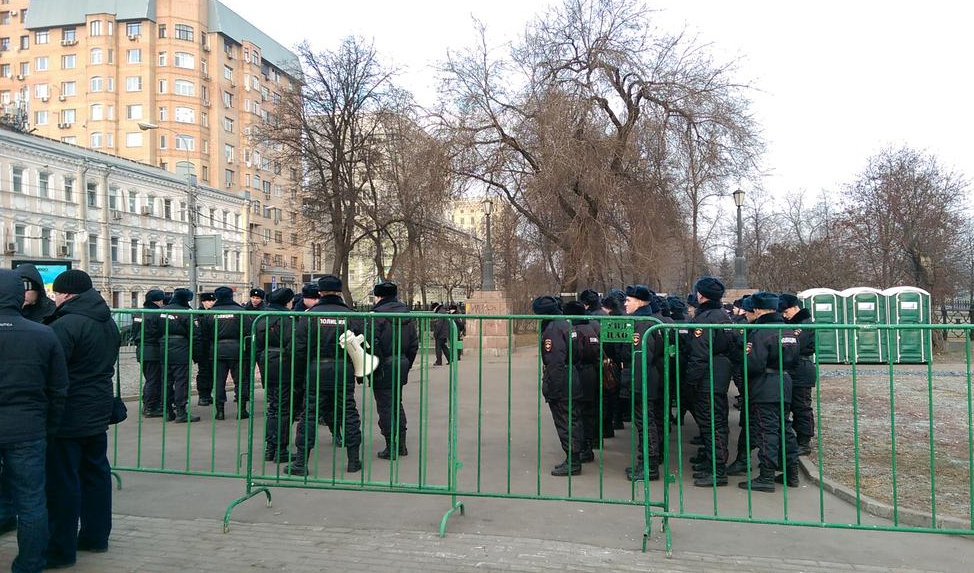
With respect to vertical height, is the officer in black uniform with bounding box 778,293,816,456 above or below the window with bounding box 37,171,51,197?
below

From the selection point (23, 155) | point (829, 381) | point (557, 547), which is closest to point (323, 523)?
point (557, 547)

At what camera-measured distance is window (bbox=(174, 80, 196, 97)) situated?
55375 millimetres

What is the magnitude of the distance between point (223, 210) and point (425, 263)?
93.9 feet

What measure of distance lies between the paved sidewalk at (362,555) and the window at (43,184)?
39.3 metres

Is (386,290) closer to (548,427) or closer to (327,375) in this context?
(327,375)

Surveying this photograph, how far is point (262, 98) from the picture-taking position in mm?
64625

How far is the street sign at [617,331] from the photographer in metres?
4.96

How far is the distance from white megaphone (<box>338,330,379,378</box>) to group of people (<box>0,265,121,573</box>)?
1867 millimetres

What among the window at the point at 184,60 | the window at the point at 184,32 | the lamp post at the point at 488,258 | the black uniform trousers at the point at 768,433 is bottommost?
the black uniform trousers at the point at 768,433

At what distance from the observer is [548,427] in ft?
28.5

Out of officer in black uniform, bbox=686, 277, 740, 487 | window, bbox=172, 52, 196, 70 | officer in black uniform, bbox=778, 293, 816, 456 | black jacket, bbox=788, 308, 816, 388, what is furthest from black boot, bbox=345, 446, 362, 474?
window, bbox=172, 52, 196, 70

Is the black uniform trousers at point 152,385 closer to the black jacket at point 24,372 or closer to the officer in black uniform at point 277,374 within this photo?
the officer in black uniform at point 277,374

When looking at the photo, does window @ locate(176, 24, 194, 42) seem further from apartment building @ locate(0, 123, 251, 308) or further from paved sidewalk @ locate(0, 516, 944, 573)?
paved sidewalk @ locate(0, 516, 944, 573)

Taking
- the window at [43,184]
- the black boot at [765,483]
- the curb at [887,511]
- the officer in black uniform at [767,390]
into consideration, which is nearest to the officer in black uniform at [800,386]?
the curb at [887,511]
